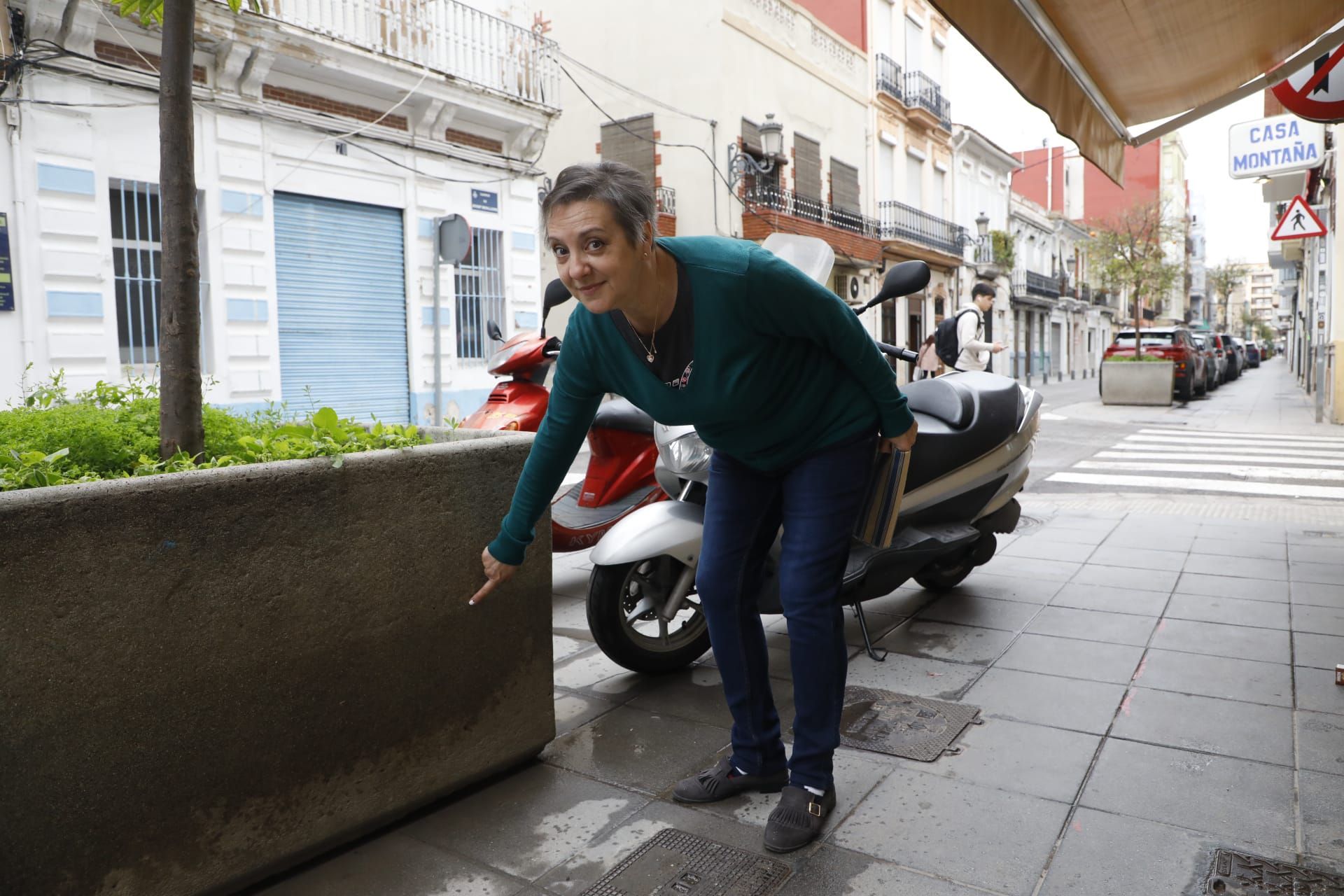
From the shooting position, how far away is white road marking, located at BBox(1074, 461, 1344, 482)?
895 cm

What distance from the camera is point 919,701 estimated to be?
338 cm

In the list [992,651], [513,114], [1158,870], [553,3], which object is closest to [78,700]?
[1158,870]

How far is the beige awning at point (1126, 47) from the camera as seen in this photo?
3.62 metres

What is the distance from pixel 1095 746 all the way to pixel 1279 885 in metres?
0.81

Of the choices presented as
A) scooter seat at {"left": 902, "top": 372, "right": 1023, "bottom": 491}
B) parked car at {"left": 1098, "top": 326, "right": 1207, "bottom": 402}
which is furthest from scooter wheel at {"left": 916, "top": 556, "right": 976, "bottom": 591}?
parked car at {"left": 1098, "top": 326, "right": 1207, "bottom": 402}

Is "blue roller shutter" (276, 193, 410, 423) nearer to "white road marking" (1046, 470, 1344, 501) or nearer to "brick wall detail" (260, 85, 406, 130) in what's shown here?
"brick wall detail" (260, 85, 406, 130)

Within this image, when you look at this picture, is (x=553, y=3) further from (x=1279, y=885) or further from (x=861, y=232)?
(x=1279, y=885)

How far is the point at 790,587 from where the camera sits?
244 centimetres

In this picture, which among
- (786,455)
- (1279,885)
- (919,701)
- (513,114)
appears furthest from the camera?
(513,114)

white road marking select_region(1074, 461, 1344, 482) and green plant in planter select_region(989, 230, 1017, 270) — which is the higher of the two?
green plant in planter select_region(989, 230, 1017, 270)

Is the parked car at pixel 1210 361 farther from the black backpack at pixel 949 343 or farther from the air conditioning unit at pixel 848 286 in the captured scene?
the black backpack at pixel 949 343

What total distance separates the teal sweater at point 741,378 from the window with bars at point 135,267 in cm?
912

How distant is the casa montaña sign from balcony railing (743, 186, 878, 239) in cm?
911

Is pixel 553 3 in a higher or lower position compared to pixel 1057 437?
higher
